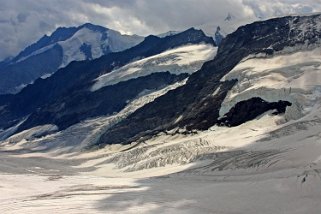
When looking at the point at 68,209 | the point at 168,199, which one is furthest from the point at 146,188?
the point at 68,209

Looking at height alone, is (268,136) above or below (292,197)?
above

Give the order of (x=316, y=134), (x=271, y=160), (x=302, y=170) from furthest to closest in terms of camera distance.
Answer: (x=316, y=134) → (x=271, y=160) → (x=302, y=170)

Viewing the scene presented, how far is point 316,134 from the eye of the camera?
7077 inches

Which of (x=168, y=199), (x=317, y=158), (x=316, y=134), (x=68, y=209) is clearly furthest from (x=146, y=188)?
(x=316, y=134)

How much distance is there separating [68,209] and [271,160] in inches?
2432

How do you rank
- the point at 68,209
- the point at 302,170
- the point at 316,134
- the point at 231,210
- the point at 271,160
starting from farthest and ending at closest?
the point at 316,134 < the point at 271,160 < the point at 302,170 < the point at 68,209 < the point at 231,210

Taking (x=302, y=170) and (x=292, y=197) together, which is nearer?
(x=292, y=197)

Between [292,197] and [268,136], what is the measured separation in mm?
74657

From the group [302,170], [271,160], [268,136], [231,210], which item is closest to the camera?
[231,210]

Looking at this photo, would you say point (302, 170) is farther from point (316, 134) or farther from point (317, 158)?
point (316, 134)

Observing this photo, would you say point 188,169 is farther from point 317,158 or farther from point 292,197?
point 292,197

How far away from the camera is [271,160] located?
6570 inches

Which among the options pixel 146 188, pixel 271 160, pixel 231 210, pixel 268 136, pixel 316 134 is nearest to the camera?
pixel 231 210

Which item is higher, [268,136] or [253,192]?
[268,136]
